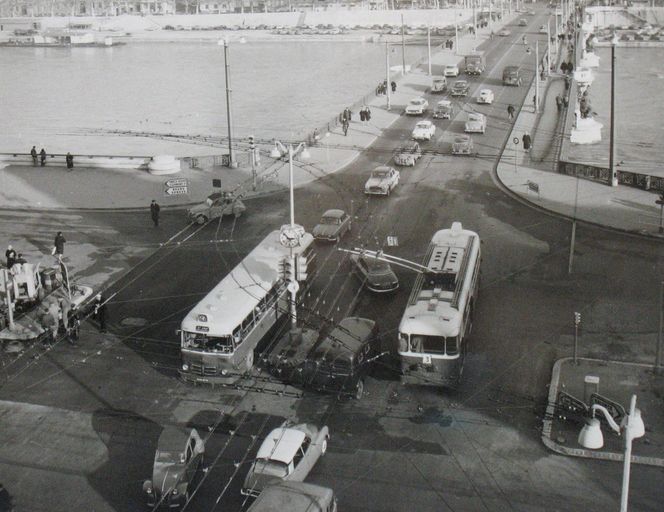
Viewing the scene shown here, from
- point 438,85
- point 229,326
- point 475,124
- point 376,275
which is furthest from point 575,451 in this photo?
point 438,85

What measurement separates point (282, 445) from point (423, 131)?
40397 millimetres

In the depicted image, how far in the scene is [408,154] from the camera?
A: 50.9 meters

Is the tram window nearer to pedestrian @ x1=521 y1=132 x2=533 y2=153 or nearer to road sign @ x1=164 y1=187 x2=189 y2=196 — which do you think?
road sign @ x1=164 y1=187 x2=189 y2=196

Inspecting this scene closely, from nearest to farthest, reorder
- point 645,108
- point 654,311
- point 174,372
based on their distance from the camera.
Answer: point 174,372 < point 654,311 < point 645,108

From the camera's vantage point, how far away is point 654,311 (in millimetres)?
29172

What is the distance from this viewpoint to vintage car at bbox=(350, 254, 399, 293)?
31.2 metres

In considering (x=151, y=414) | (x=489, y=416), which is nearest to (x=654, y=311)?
(x=489, y=416)

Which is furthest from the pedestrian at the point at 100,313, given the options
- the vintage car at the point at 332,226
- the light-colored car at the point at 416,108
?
the light-colored car at the point at 416,108

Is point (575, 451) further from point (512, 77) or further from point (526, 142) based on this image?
point (512, 77)

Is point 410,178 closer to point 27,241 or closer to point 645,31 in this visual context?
point 27,241

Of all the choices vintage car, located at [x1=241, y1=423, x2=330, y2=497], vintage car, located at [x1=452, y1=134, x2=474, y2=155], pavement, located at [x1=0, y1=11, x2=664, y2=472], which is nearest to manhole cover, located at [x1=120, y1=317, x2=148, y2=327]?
pavement, located at [x1=0, y1=11, x2=664, y2=472]

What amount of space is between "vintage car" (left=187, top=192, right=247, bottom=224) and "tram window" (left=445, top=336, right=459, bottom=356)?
19590mm

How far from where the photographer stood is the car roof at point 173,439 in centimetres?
1973

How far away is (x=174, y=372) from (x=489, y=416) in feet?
32.1
